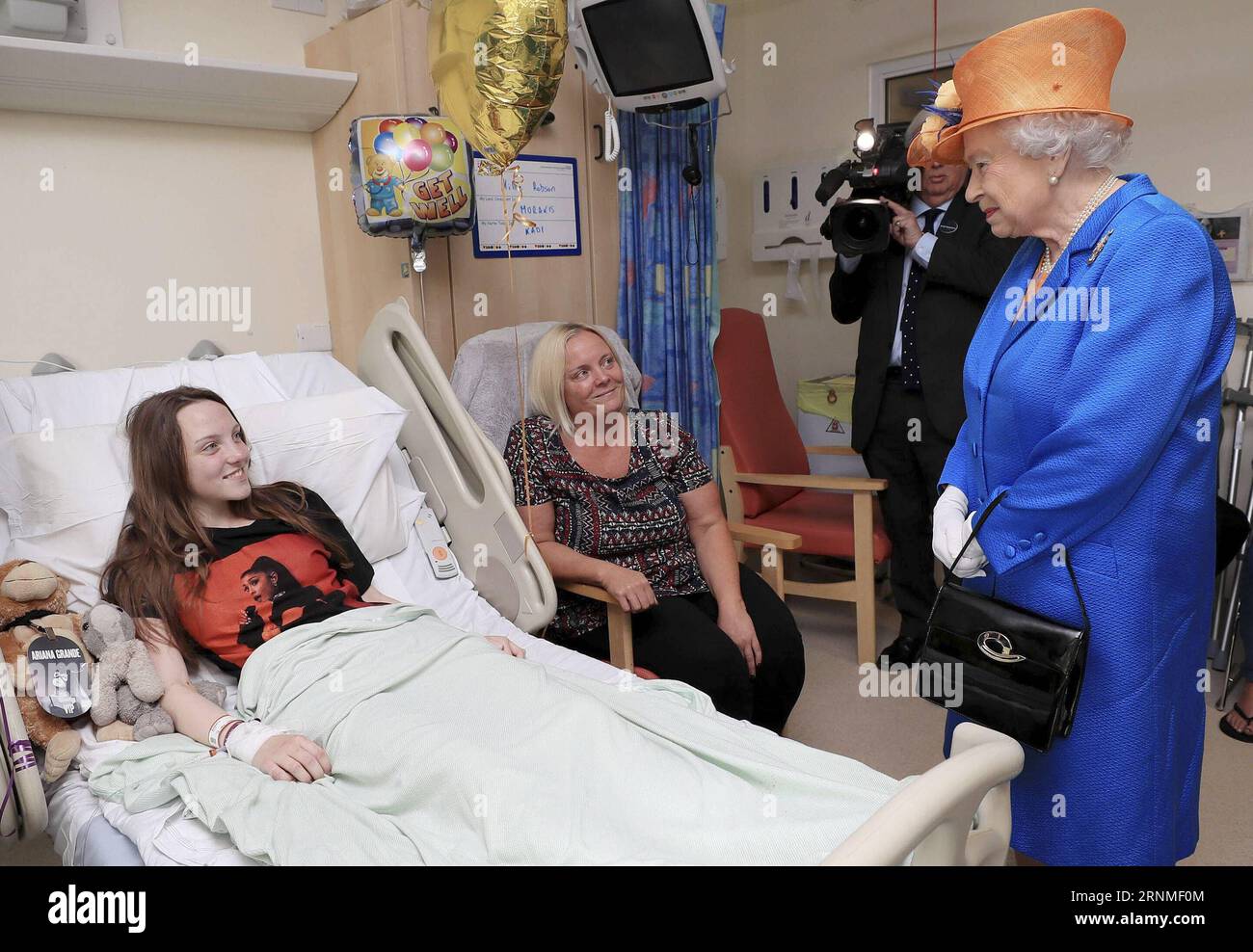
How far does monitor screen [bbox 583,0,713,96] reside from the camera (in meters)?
2.49

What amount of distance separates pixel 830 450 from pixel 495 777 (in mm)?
2453

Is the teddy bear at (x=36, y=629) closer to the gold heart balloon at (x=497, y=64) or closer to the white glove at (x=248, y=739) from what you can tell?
the white glove at (x=248, y=739)

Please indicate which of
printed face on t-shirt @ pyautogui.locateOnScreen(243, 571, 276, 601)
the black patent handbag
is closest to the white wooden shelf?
printed face on t-shirt @ pyautogui.locateOnScreen(243, 571, 276, 601)

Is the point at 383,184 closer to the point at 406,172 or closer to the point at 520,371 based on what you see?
the point at 406,172

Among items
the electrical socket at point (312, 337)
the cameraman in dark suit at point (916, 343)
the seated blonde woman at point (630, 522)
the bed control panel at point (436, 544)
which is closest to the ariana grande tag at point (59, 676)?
the bed control panel at point (436, 544)

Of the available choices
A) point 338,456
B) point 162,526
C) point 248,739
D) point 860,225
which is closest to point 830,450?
point 860,225

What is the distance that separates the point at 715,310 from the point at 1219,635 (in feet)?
5.88

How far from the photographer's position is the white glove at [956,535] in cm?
149

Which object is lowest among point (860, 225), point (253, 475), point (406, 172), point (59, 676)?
point (59, 676)

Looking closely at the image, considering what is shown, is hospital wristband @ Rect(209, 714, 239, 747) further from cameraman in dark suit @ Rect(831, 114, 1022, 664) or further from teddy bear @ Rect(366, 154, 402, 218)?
cameraman in dark suit @ Rect(831, 114, 1022, 664)

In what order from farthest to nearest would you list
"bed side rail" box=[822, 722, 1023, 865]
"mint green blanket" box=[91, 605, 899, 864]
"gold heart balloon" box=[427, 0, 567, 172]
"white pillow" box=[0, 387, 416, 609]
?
"gold heart balloon" box=[427, 0, 567, 172] → "white pillow" box=[0, 387, 416, 609] → "mint green blanket" box=[91, 605, 899, 864] → "bed side rail" box=[822, 722, 1023, 865]

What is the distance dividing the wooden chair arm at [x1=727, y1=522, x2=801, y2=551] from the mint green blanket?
1.14 m

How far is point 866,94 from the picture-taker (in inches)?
148

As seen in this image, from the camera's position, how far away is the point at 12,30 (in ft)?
6.98
